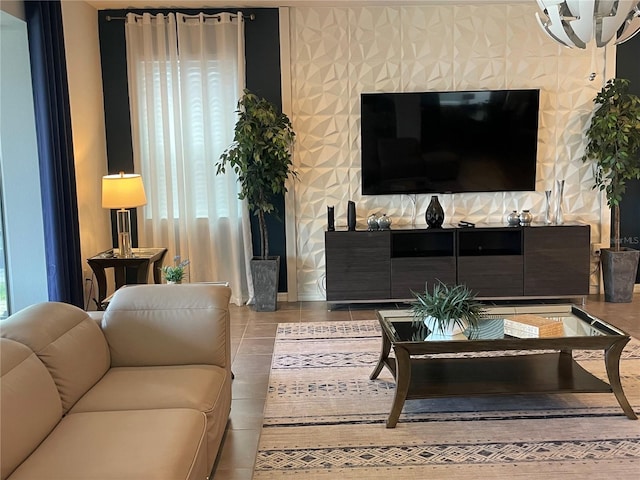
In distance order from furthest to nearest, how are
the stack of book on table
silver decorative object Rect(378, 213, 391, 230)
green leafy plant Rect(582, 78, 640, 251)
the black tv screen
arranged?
1. the black tv screen
2. silver decorative object Rect(378, 213, 391, 230)
3. green leafy plant Rect(582, 78, 640, 251)
4. the stack of book on table

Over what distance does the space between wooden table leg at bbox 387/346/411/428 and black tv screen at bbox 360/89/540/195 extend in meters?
2.78

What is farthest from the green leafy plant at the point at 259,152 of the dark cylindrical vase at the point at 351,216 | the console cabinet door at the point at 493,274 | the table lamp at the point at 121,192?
the console cabinet door at the point at 493,274

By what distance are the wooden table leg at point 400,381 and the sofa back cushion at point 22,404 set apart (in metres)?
1.48

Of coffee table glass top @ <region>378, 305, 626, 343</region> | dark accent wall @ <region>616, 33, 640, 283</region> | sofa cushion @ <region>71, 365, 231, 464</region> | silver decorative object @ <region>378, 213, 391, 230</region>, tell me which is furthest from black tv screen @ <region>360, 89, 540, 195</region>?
sofa cushion @ <region>71, 365, 231, 464</region>

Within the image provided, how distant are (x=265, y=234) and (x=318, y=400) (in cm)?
226

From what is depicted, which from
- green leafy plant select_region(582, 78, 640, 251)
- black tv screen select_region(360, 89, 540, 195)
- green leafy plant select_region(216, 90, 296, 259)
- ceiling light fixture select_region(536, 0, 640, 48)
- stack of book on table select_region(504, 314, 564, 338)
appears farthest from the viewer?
black tv screen select_region(360, 89, 540, 195)

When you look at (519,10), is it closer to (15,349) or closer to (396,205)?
(396,205)

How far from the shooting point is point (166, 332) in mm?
2756

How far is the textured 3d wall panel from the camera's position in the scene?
17.6 ft

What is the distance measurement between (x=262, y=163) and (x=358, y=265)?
1193mm

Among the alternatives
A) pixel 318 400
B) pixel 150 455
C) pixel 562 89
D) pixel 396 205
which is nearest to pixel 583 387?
pixel 318 400

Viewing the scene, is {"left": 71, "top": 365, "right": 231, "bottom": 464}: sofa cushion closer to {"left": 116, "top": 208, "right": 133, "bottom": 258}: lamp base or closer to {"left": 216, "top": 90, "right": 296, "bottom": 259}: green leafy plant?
{"left": 116, "top": 208, "right": 133, "bottom": 258}: lamp base

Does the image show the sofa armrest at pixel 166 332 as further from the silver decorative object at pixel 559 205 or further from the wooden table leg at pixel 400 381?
the silver decorative object at pixel 559 205

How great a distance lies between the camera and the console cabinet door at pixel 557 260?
516 centimetres
